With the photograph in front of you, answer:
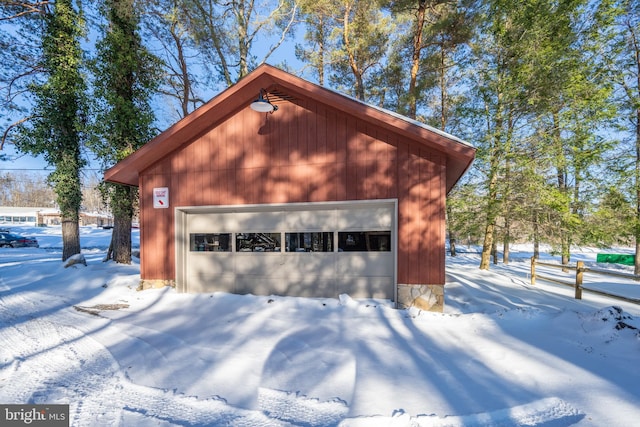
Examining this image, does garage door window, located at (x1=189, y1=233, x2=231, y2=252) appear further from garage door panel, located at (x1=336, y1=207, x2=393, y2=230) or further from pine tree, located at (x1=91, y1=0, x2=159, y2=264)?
pine tree, located at (x1=91, y1=0, x2=159, y2=264)

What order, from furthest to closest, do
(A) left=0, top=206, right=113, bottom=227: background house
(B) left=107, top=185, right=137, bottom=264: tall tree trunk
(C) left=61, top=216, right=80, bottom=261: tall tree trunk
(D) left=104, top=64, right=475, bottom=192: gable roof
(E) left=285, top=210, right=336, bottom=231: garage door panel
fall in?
(A) left=0, top=206, right=113, bottom=227: background house < (C) left=61, top=216, right=80, bottom=261: tall tree trunk < (B) left=107, top=185, right=137, bottom=264: tall tree trunk < (E) left=285, top=210, right=336, bottom=231: garage door panel < (D) left=104, top=64, right=475, bottom=192: gable roof

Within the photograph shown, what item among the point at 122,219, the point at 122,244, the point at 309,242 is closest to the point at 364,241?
the point at 309,242

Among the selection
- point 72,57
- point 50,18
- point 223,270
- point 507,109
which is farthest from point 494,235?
point 50,18

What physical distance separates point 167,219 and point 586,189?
15.2m

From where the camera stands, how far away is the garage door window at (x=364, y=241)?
579 cm

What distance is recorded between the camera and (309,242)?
6.09 meters

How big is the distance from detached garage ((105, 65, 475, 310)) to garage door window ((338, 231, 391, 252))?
22mm

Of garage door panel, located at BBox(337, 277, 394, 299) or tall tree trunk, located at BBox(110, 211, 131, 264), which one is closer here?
garage door panel, located at BBox(337, 277, 394, 299)

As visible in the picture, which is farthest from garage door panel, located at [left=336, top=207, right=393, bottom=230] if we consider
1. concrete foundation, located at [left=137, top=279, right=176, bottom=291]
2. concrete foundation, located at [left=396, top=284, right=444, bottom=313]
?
concrete foundation, located at [left=137, top=279, right=176, bottom=291]

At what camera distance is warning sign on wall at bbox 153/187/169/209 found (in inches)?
263

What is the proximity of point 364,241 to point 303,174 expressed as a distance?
1969 millimetres

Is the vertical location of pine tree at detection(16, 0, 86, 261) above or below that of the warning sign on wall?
above

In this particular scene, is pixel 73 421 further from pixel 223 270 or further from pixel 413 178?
pixel 413 178

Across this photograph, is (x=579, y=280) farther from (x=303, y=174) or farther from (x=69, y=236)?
(x=69, y=236)
